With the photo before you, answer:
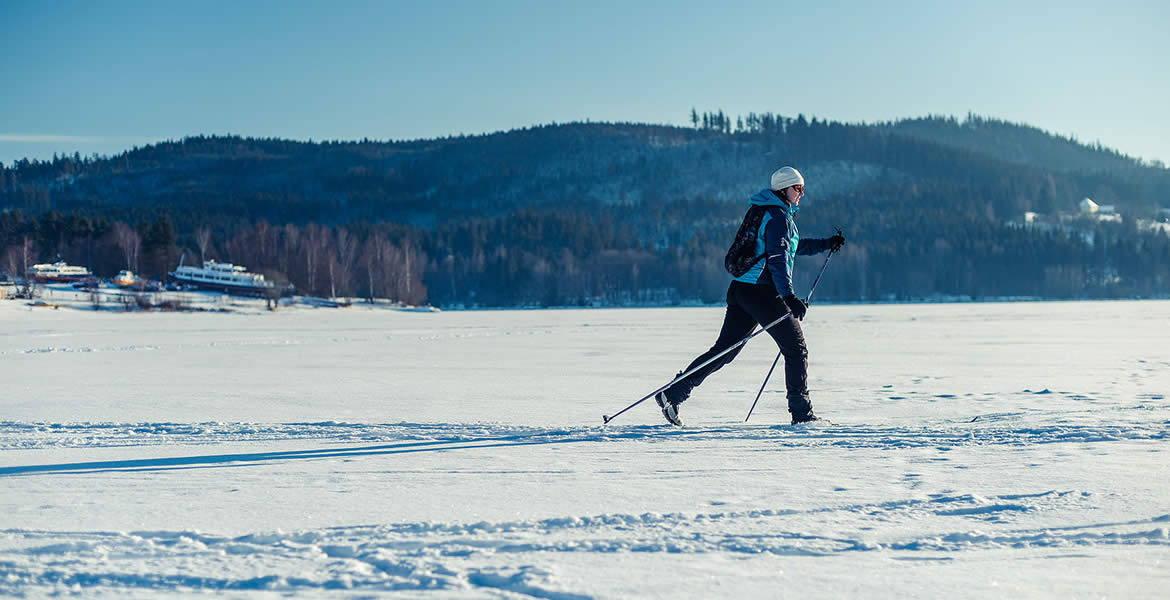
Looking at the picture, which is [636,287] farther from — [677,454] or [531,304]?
[677,454]

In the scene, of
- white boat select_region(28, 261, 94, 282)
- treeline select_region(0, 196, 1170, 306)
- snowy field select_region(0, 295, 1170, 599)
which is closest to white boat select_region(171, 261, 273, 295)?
white boat select_region(28, 261, 94, 282)

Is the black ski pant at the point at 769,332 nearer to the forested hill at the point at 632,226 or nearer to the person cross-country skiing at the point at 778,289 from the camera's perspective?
the person cross-country skiing at the point at 778,289

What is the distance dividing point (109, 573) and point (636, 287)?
351 ft

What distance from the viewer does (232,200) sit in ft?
546

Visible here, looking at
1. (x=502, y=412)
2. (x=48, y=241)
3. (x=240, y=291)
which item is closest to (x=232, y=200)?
(x=48, y=241)

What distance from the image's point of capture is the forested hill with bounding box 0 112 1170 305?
91.4 meters

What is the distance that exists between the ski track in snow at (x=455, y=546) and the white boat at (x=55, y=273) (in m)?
71.0

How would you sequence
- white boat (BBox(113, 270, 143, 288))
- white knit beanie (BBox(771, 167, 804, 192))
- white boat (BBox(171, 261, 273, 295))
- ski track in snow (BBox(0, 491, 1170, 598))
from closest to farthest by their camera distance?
ski track in snow (BBox(0, 491, 1170, 598)) < white knit beanie (BBox(771, 167, 804, 192)) < white boat (BBox(113, 270, 143, 288)) < white boat (BBox(171, 261, 273, 295))

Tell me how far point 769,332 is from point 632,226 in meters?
147

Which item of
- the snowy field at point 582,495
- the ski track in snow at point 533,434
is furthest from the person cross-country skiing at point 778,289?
the snowy field at point 582,495

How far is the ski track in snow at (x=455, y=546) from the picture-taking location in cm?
254

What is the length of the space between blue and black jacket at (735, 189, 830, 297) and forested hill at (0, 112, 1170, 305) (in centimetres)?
7785

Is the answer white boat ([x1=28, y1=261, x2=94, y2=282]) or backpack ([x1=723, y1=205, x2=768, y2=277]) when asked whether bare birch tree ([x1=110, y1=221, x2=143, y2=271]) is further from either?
backpack ([x1=723, y1=205, x2=768, y2=277])

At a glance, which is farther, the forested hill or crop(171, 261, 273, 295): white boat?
the forested hill
